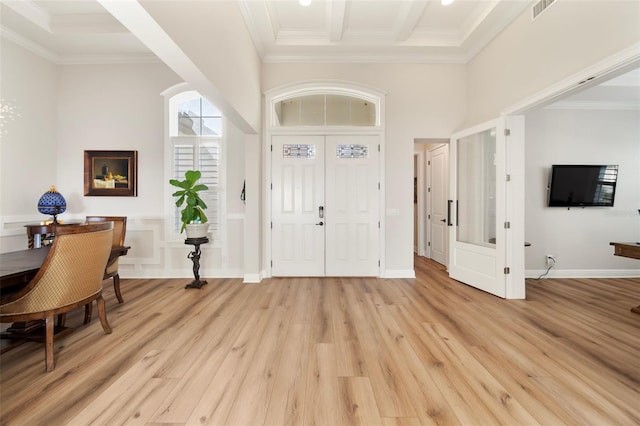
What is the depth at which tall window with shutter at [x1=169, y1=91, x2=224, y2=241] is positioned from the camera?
4.16 meters

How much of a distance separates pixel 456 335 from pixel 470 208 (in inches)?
88.0

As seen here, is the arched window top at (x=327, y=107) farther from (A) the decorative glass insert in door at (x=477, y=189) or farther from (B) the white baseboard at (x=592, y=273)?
(B) the white baseboard at (x=592, y=273)

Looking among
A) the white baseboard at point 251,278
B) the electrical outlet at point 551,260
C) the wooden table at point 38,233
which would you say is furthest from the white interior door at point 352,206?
the wooden table at point 38,233

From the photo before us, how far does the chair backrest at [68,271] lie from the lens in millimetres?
1781

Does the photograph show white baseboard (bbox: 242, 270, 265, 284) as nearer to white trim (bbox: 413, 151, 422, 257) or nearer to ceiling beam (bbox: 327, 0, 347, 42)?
ceiling beam (bbox: 327, 0, 347, 42)

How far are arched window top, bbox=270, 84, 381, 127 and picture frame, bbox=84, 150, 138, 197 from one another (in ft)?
8.12

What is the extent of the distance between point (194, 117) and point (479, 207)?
4.81 m

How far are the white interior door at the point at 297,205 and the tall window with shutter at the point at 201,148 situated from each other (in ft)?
3.07

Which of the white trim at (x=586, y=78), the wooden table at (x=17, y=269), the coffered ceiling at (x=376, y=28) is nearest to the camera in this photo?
the wooden table at (x=17, y=269)

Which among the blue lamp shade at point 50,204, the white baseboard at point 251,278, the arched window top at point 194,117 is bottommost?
the white baseboard at point 251,278

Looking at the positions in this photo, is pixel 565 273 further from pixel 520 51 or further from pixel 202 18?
pixel 202 18

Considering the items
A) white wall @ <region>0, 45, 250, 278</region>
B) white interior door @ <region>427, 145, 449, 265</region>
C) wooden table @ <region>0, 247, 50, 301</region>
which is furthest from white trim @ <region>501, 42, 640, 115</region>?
wooden table @ <region>0, 247, 50, 301</region>

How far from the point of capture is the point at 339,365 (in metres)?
1.87

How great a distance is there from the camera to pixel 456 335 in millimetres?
2316
